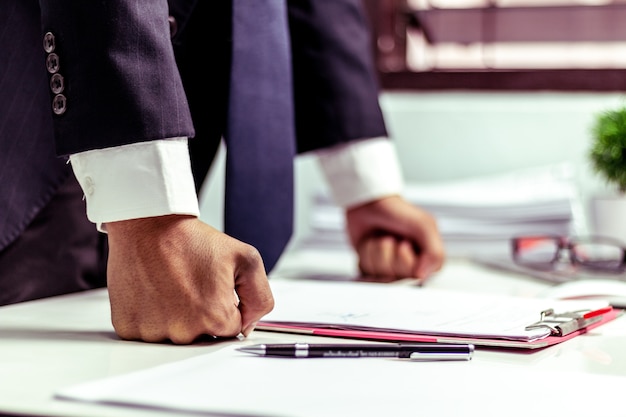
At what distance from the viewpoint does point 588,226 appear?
1791 mm

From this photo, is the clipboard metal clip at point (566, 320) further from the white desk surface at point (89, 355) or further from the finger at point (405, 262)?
the finger at point (405, 262)

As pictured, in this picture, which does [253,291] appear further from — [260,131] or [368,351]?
[260,131]

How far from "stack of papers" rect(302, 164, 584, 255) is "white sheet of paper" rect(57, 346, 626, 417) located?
3.09 ft

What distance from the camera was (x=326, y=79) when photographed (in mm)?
1319

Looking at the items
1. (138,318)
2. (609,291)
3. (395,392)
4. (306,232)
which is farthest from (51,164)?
(306,232)

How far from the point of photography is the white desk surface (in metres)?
0.54

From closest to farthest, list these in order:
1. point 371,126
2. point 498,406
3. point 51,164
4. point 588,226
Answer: point 498,406 → point 51,164 → point 371,126 → point 588,226

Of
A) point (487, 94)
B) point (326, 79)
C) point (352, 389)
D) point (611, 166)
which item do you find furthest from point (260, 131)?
point (487, 94)

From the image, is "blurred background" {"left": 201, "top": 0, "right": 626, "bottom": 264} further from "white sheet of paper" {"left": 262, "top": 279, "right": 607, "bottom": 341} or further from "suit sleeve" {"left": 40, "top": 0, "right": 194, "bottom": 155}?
"suit sleeve" {"left": 40, "top": 0, "right": 194, "bottom": 155}

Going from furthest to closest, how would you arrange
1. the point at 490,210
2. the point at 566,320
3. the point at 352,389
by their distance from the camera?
the point at 490,210 → the point at 566,320 → the point at 352,389

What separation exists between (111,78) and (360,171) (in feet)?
2.22

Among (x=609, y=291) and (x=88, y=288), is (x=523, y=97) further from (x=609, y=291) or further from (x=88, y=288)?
(x=88, y=288)

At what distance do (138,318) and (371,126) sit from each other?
0.70m

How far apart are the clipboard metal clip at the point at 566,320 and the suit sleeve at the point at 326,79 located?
561 mm
